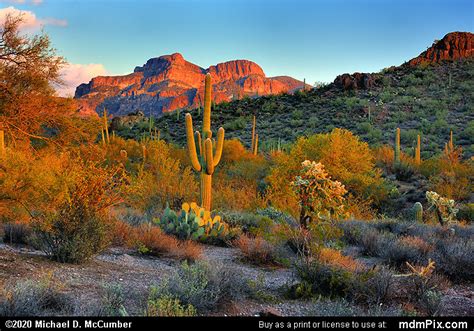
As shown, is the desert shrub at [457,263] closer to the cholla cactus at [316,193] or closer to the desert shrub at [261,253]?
the cholla cactus at [316,193]

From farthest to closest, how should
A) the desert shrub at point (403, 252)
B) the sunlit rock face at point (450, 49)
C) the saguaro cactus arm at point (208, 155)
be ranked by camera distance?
the sunlit rock face at point (450, 49)
the saguaro cactus arm at point (208, 155)
the desert shrub at point (403, 252)

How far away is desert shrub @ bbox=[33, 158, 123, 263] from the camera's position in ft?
23.3

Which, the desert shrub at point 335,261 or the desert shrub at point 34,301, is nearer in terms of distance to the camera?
the desert shrub at point 34,301

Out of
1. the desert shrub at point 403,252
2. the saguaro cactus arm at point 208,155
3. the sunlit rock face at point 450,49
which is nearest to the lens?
the desert shrub at point 403,252

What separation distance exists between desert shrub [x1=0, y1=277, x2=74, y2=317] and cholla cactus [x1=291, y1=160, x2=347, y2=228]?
17.2 feet

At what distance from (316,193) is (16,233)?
5.99 meters

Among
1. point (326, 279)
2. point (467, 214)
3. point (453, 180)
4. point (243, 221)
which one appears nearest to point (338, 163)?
point (467, 214)

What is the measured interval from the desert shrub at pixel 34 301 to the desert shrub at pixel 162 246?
350cm

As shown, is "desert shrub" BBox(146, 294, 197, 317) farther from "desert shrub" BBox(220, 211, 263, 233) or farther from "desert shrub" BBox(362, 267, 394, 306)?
"desert shrub" BBox(220, 211, 263, 233)

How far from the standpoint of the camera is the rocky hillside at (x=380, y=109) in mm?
37312

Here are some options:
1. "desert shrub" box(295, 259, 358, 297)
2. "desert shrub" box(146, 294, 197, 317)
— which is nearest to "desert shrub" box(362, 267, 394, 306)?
"desert shrub" box(295, 259, 358, 297)

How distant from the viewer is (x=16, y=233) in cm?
859

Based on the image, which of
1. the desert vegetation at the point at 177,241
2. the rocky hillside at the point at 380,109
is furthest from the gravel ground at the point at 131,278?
the rocky hillside at the point at 380,109

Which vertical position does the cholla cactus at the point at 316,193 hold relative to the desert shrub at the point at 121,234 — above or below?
Answer: above
